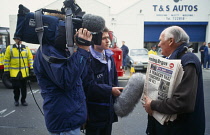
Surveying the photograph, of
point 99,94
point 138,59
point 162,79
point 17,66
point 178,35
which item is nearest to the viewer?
point 162,79

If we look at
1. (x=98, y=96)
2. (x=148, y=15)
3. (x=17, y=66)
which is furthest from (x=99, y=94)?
(x=148, y=15)

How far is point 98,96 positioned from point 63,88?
0.70 meters

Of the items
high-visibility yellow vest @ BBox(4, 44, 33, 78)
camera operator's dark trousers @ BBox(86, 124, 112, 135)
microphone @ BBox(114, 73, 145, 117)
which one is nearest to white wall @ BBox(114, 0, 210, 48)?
high-visibility yellow vest @ BBox(4, 44, 33, 78)

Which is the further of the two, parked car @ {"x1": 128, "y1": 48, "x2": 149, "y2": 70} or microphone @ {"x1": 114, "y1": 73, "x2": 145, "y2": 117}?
parked car @ {"x1": 128, "y1": 48, "x2": 149, "y2": 70}

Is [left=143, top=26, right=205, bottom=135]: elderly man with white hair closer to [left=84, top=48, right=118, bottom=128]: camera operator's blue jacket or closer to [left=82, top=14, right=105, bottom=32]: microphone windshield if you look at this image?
[left=84, top=48, right=118, bottom=128]: camera operator's blue jacket

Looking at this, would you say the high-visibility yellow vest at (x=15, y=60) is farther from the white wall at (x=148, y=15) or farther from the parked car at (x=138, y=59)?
the white wall at (x=148, y=15)

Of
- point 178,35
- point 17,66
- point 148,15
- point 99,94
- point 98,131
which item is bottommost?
point 98,131

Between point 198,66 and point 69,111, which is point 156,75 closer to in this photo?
point 198,66

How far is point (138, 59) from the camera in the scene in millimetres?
11141

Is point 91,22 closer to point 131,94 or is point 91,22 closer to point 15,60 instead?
point 131,94

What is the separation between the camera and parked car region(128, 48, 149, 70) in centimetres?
1074

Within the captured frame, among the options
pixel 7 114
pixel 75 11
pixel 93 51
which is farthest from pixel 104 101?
pixel 7 114

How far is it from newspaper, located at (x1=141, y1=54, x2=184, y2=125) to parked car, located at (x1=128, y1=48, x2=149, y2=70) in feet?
30.0

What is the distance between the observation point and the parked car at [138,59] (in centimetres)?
1074
